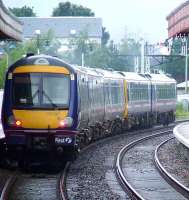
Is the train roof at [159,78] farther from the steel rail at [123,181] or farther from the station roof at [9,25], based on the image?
the station roof at [9,25]

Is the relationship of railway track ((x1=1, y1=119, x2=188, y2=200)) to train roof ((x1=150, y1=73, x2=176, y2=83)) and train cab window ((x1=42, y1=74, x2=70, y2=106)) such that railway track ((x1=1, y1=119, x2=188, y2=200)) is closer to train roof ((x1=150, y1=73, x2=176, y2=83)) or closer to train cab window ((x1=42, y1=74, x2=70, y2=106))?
train cab window ((x1=42, y1=74, x2=70, y2=106))

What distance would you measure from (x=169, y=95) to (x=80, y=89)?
24914 mm

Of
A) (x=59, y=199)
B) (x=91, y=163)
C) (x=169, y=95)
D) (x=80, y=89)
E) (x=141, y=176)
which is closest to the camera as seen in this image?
(x=59, y=199)

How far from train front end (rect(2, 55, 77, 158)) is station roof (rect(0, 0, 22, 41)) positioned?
1042 millimetres

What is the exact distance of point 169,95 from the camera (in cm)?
4303

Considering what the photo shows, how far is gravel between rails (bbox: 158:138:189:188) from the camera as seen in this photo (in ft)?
57.4

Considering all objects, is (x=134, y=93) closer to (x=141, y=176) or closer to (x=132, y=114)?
(x=132, y=114)

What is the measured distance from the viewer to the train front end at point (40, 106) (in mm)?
17172

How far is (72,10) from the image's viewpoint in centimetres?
11731

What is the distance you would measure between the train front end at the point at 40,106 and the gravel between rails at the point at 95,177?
962 mm

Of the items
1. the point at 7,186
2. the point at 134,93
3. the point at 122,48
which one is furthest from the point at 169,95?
the point at 122,48

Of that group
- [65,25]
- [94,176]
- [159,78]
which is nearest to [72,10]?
[65,25]

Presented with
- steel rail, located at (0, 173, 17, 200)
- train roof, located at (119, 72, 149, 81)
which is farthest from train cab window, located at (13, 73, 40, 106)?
train roof, located at (119, 72, 149, 81)

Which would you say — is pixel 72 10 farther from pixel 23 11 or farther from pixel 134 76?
pixel 134 76
